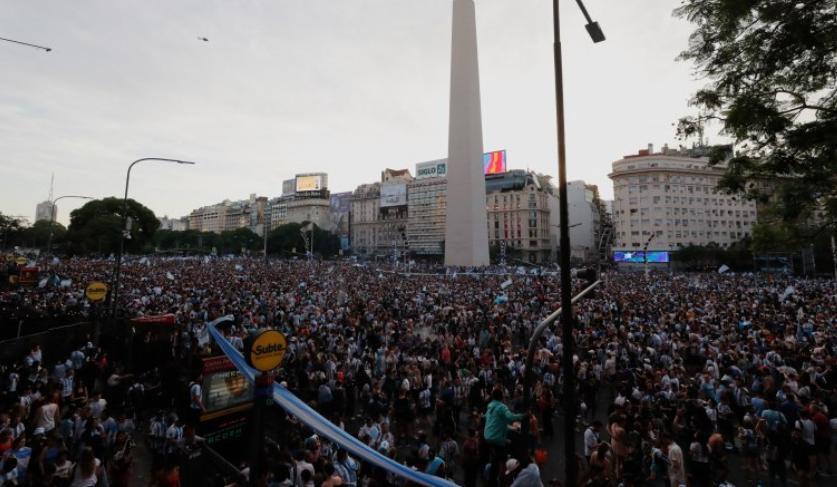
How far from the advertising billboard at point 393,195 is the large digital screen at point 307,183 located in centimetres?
2921

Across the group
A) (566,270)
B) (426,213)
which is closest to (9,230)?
(426,213)

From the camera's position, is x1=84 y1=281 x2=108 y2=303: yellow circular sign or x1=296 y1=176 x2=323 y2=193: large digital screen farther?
x1=296 y1=176 x2=323 y2=193: large digital screen

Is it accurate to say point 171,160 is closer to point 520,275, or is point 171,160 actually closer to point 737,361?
point 737,361

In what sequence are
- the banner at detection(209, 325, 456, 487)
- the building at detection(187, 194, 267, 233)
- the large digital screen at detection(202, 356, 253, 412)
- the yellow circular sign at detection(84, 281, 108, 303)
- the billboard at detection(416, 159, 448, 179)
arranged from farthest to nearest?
the building at detection(187, 194, 267, 233) → the billboard at detection(416, 159, 448, 179) → the yellow circular sign at detection(84, 281, 108, 303) → the large digital screen at detection(202, 356, 253, 412) → the banner at detection(209, 325, 456, 487)

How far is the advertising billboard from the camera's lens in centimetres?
Answer: 11288

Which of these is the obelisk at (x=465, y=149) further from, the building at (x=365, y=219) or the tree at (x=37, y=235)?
the tree at (x=37, y=235)

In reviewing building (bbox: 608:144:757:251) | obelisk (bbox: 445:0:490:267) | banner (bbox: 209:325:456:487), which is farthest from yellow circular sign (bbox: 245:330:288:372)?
building (bbox: 608:144:757:251)

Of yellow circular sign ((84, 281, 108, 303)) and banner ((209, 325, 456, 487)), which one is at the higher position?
yellow circular sign ((84, 281, 108, 303))

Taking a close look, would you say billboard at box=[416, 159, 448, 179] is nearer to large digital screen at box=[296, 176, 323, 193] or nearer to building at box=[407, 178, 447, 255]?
building at box=[407, 178, 447, 255]

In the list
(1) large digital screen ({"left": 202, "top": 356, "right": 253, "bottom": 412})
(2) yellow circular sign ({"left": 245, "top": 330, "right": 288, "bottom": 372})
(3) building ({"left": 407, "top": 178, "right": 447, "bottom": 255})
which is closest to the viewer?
(2) yellow circular sign ({"left": 245, "top": 330, "right": 288, "bottom": 372})

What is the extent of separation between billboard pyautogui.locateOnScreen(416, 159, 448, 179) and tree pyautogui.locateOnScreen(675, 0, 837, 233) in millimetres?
97315

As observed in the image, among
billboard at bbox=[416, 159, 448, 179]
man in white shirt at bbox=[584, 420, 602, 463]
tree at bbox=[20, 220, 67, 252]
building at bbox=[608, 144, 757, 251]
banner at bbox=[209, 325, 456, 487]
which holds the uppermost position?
billboard at bbox=[416, 159, 448, 179]

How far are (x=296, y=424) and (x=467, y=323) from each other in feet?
36.0

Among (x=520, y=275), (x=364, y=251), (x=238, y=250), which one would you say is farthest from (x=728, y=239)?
(x=238, y=250)
